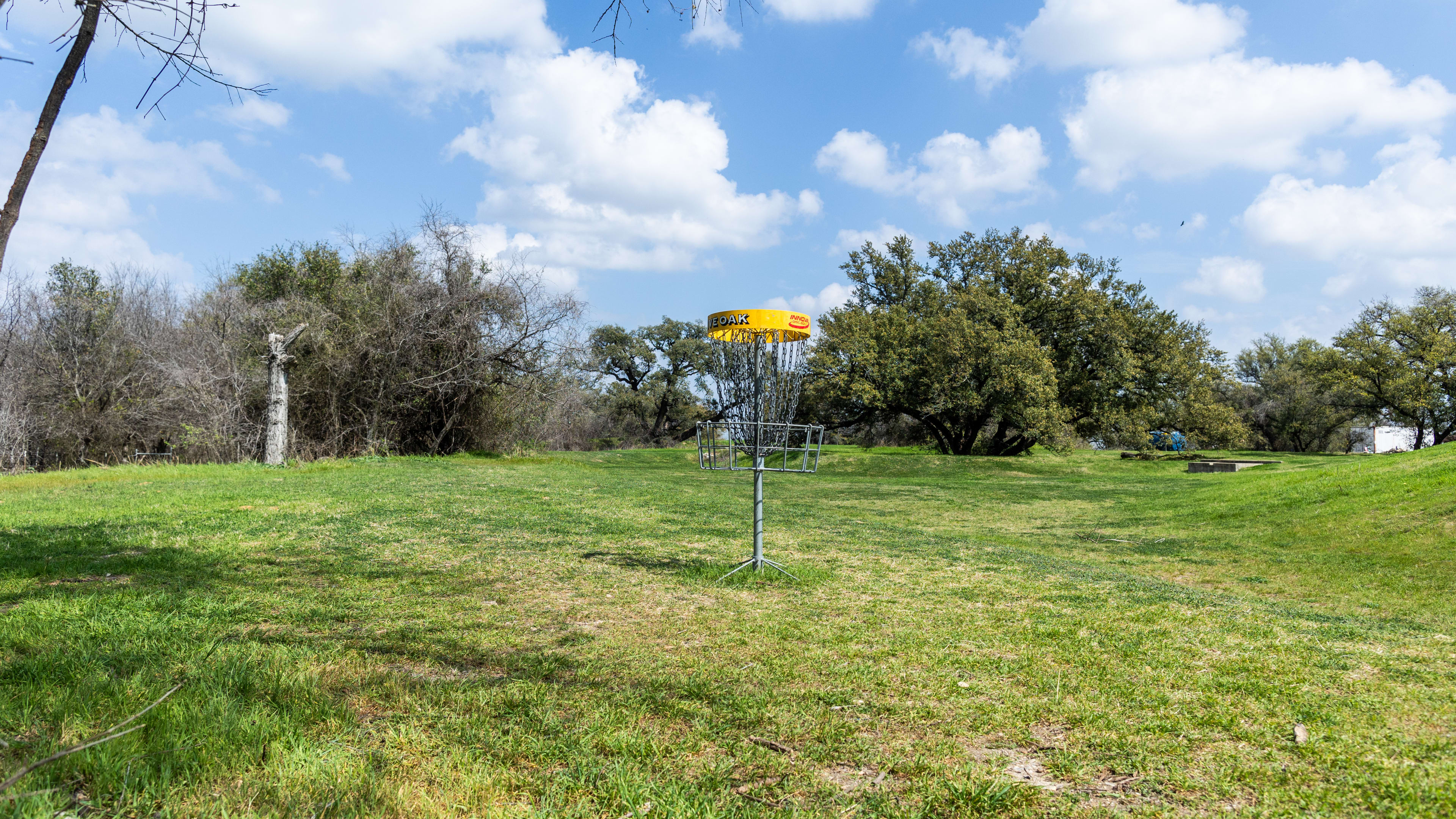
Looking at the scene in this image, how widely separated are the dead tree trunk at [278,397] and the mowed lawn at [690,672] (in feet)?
30.9

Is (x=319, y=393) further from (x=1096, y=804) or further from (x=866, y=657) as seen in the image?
(x=1096, y=804)

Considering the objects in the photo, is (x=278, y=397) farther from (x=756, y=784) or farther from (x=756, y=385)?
(x=756, y=784)

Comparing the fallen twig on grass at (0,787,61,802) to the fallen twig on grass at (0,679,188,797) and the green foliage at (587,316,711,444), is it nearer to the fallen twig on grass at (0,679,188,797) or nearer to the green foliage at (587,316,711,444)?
the fallen twig on grass at (0,679,188,797)

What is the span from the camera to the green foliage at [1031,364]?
28.4m

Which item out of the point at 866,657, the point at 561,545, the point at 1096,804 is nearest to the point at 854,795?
the point at 1096,804

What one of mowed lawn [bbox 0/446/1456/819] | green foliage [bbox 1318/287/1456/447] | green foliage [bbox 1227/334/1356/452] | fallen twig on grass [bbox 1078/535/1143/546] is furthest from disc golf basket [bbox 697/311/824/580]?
green foliage [bbox 1227/334/1356/452]

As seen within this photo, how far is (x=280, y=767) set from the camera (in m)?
2.40

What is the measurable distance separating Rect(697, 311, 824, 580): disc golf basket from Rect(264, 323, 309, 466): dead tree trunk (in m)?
15.7

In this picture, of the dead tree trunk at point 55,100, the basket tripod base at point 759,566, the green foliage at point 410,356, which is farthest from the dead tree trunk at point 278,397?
the dead tree trunk at point 55,100

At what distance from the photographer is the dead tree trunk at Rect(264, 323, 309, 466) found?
18312 mm

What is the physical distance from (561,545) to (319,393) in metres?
17.0

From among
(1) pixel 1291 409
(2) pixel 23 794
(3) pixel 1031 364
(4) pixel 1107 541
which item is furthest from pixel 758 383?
(1) pixel 1291 409

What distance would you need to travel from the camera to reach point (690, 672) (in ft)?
12.4

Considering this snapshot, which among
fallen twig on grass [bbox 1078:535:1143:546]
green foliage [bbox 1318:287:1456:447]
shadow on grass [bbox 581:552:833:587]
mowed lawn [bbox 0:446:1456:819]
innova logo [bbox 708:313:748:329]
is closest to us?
mowed lawn [bbox 0:446:1456:819]
